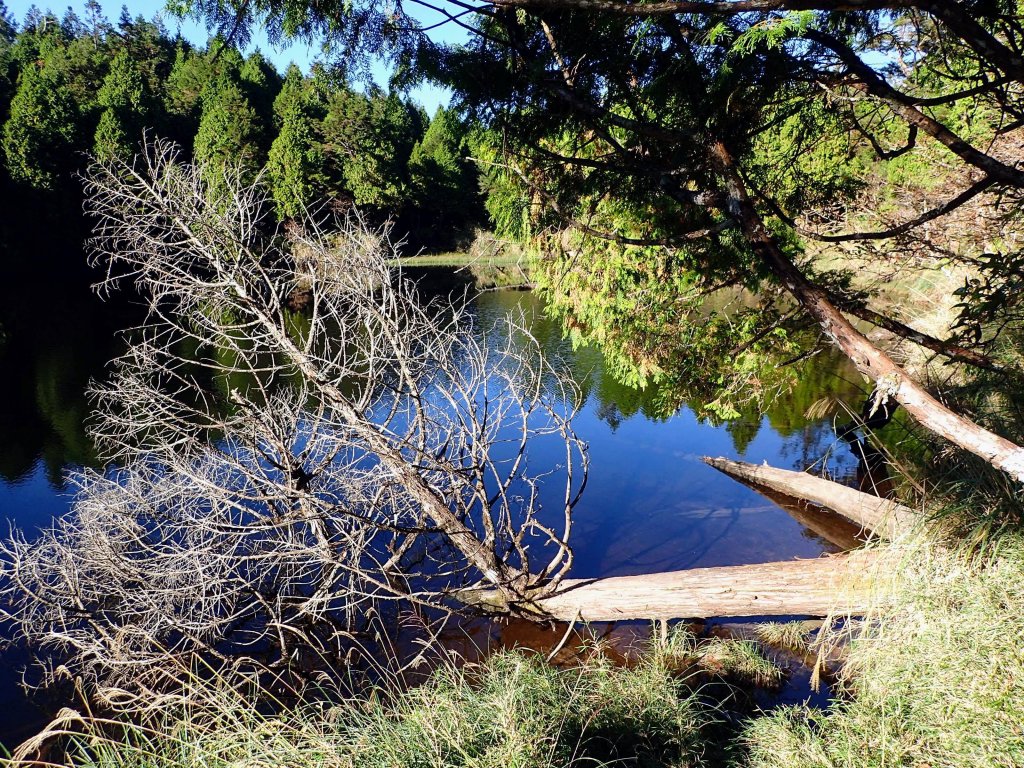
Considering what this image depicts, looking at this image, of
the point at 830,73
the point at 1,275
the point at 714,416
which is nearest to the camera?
the point at 830,73

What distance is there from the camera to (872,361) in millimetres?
3227

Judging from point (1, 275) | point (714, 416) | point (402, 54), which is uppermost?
point (1, 275)

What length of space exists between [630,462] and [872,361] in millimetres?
7321

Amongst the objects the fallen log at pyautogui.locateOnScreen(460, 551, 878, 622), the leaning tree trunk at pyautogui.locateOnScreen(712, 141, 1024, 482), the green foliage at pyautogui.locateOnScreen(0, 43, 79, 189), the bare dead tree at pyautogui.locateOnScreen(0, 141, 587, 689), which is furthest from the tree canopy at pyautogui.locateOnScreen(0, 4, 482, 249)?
the leaning tree trunk at pyautogui.locateOnScreen(712, 141, 1024, 482)

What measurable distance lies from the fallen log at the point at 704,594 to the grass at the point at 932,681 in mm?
1097

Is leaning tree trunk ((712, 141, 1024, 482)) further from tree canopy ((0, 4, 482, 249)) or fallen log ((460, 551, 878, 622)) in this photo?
tree canopy ((0, 4, 482, 249))

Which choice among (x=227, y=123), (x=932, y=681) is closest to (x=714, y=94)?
(x=932, y=681)

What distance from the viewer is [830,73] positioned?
3.75 m

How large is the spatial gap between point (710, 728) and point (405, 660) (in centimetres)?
272

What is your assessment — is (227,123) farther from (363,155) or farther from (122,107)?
(122,107)

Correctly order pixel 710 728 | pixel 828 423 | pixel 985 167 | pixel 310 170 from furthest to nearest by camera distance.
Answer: pixel 310 170 < pixel 828 423 < pixel 710 728 < pixel 985 167

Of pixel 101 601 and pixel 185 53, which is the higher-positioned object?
pixel 185 53

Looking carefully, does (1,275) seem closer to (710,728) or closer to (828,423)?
(828,423)

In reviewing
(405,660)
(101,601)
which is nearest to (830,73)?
(405,660)
